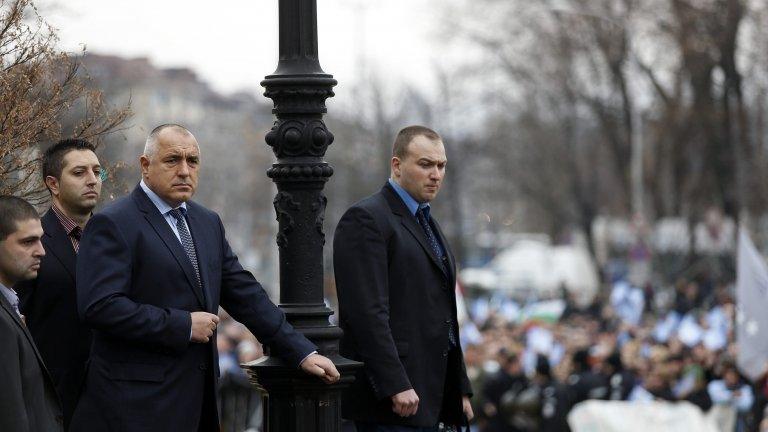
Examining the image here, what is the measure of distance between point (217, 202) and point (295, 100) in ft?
297

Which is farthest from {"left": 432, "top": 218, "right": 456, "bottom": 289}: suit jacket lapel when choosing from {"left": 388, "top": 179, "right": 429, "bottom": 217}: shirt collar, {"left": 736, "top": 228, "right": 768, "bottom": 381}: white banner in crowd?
{"left": 736, "top": 228, "right": 768, "bottom": 381}: white banner in crowd

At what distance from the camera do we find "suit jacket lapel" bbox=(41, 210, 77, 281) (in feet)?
22.4

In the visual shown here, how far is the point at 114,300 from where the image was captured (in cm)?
626

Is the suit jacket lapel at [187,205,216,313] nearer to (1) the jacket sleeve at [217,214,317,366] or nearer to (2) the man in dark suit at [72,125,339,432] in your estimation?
(2) the man in dark suit at [72,125,339,432]

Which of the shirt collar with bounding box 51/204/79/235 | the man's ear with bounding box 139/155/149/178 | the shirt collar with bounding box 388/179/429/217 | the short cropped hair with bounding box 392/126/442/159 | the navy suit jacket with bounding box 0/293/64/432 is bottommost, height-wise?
the navy suit jacket with bounding box 0/293/64/432

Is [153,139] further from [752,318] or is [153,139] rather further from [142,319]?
[752,318]

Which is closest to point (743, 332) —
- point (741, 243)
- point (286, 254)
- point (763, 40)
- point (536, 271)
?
point (741, 243)

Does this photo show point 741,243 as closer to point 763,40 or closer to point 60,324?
point 60,324

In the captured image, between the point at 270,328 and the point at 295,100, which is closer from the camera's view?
the point at 270,328

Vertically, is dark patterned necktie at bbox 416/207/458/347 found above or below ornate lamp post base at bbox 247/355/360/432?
above

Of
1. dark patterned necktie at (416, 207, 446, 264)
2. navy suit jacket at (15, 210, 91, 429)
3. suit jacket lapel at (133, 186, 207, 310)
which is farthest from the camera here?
dark patterned necktie at (416, 207, 446, 264)

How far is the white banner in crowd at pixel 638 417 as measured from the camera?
601 inches

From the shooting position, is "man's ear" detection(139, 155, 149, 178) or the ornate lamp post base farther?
the ornate lamp post base

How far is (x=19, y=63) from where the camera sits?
24.0ft
